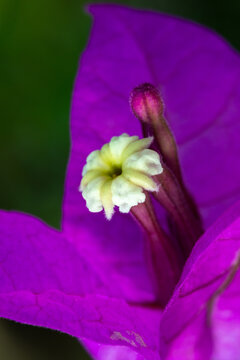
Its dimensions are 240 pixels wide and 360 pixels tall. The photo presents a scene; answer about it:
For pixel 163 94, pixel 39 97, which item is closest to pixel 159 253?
pixel 163 94

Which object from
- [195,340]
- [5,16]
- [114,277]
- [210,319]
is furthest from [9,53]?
[210,319]

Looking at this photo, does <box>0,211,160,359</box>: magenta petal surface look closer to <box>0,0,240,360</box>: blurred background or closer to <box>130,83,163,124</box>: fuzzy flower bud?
<box>130,83,163,124</box>: fuzzy flower bud

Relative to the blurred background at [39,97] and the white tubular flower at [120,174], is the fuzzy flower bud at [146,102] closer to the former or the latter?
the white tubular flower at [120,174]

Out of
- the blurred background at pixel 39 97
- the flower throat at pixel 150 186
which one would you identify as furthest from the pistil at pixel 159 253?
the blurred background at pixel 39 97

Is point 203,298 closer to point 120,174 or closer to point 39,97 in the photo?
point 120,174

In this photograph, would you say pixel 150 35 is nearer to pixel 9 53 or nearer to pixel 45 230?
pixel 45 230

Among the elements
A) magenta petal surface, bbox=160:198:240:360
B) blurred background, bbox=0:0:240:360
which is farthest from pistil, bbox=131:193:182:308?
blurred background, bbox=0:0:240:360
